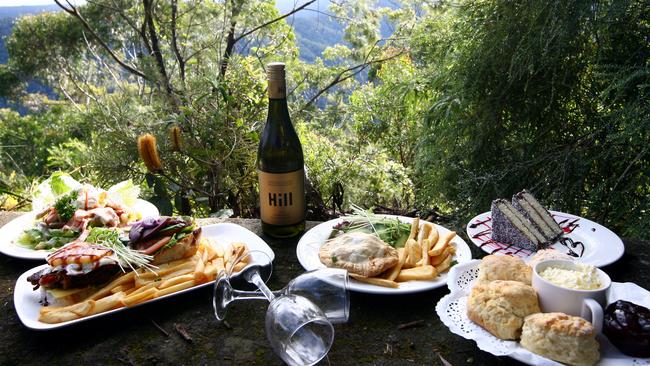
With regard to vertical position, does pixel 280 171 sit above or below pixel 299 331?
above

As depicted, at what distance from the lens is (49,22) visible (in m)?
9.19

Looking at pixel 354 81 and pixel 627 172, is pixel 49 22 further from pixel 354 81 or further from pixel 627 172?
pixel 627 172

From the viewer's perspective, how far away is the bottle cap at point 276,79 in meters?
1.65

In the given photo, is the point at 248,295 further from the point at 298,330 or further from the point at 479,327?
the point at 479,327

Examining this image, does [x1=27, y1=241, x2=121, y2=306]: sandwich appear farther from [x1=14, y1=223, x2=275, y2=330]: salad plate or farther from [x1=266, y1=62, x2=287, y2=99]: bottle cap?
[x1=266, y1=62, x2=287, y2=99]: bottle cap

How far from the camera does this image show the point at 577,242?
1.71 m

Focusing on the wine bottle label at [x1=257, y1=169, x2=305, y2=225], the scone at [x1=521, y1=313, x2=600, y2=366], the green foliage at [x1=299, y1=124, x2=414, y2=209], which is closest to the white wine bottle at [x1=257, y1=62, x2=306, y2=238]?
the wine bottle label at [x1=257, y1=169, x2=305, y2=225]

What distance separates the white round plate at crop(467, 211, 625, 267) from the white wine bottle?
67 cm

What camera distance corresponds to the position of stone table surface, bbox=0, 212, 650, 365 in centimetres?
127

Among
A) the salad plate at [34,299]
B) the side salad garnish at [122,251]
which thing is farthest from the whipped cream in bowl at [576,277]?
the side salad garnish at [122,251]

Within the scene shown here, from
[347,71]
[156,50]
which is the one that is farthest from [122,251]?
[347,71]

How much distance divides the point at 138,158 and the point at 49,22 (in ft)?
25.1

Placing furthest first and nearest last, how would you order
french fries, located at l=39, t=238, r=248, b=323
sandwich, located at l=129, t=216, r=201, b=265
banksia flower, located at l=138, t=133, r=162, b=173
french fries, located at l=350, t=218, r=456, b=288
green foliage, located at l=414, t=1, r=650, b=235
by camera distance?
green foliage, located at l=414, t=1, r=650, b=235, banksia flower, located at l=138, t=133, r=162, b=173, sandwich, located at l=129, t=216, r=201, b=265, french fries, located at l=350, t=218, r=456, b=288, french fries, located at l=39, t=238, r=248, b=323

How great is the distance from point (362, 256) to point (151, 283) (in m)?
0.67
